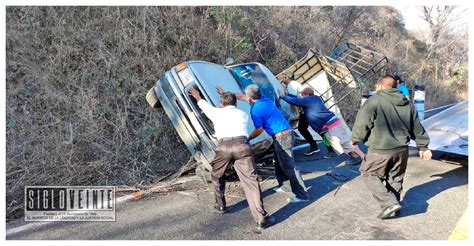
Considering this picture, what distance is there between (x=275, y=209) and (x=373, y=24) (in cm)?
1508

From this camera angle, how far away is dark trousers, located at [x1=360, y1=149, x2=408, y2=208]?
409cm

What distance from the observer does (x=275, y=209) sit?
14.3ft

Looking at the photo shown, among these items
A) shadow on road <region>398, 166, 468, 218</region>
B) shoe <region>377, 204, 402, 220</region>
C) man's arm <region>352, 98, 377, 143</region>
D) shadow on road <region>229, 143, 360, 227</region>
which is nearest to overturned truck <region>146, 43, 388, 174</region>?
shadow on road <region>229, 143, 360, 227</region>

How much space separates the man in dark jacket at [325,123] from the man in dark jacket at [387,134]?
2069mm

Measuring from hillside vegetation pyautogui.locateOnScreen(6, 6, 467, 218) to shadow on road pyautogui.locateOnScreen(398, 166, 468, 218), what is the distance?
348 centimetres

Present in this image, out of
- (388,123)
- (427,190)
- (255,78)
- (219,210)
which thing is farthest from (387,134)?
(255,78)

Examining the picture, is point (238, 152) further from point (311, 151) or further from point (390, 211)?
point (311, 151)

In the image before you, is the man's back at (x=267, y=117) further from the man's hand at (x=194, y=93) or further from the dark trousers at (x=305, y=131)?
the dark trousers at (x=305, y=131)

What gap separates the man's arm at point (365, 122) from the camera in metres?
4.07

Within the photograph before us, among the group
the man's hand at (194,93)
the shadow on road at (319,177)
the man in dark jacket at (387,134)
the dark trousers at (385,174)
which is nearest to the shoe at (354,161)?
the shadow on road at (319,177)

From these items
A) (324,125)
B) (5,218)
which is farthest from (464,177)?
(5,218)

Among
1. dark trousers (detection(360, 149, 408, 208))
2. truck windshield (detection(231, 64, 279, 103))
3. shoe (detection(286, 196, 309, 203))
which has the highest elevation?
truck windshield (detection(231, 64, 279, 103))

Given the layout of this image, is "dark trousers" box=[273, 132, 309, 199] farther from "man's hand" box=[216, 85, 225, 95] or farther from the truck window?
"man's hand" box=[216, 85, 225, 95]

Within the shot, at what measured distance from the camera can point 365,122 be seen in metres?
4.09
